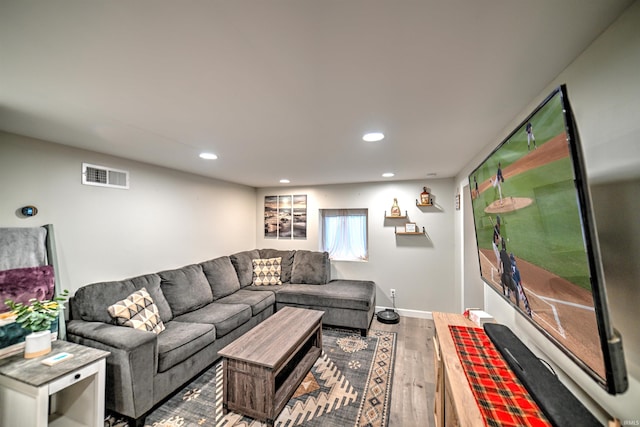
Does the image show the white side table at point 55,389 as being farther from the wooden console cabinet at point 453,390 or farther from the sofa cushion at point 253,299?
the wooden console cabinet at point 453,390

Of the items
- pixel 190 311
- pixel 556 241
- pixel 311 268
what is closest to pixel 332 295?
pixel 311 268

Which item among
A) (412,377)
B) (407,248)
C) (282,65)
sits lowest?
(412,377)

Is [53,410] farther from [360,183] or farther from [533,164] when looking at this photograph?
[360,183]

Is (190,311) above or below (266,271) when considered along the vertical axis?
below

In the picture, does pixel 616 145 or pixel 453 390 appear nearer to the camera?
pixel 616 145

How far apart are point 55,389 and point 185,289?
1.59 m

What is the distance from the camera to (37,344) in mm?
1668

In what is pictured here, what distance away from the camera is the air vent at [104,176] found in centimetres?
240

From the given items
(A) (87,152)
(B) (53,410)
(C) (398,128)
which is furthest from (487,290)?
(A) (87,152)

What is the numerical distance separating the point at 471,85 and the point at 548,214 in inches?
29.4

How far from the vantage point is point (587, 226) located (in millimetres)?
664

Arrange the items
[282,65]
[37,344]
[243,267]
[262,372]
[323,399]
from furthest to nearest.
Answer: [243,267] → [323,399] → [262,372] → [37,344] → [282,65]

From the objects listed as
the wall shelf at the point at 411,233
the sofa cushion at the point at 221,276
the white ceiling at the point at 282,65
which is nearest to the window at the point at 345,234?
the wall shelf at the point at 411,233

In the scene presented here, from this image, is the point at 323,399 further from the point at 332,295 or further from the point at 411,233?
the point at 411,233
